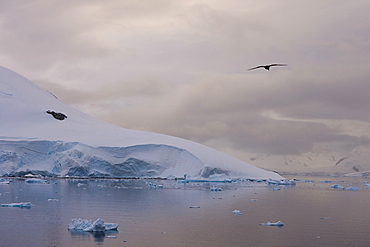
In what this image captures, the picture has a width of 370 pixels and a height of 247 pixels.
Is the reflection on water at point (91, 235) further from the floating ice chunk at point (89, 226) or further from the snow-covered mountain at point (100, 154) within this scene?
the snow-covered mountain at point (100, 154)

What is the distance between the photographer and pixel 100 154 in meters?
37.1

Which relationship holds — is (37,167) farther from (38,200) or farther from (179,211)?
(179,211)

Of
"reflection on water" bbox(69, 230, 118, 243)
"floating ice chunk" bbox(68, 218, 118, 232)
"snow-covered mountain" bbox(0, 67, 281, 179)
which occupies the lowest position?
"reflection on water" bbox(69, 230, 118, 243)

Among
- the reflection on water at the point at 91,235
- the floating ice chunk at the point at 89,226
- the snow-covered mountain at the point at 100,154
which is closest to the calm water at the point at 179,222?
the reflection on water at the point at 91,235

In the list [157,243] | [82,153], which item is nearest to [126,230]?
[157,243]

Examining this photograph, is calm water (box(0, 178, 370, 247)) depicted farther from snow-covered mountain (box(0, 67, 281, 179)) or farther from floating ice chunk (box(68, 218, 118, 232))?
snow-covered mountain (box(0, 67, 281, 179))

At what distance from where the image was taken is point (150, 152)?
3825cm

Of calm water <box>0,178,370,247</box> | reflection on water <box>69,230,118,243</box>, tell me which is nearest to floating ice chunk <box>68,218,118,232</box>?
reflection on water <box>69,230,118,243</box>

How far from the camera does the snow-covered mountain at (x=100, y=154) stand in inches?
1410

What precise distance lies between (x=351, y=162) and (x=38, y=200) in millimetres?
108274

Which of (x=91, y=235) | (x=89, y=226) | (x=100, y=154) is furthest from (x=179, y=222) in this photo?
(x=100, y=154)

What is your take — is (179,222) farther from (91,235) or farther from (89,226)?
(91,235)

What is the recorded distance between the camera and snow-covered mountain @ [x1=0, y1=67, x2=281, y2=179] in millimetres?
35812

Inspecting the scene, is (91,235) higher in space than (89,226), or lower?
lower
